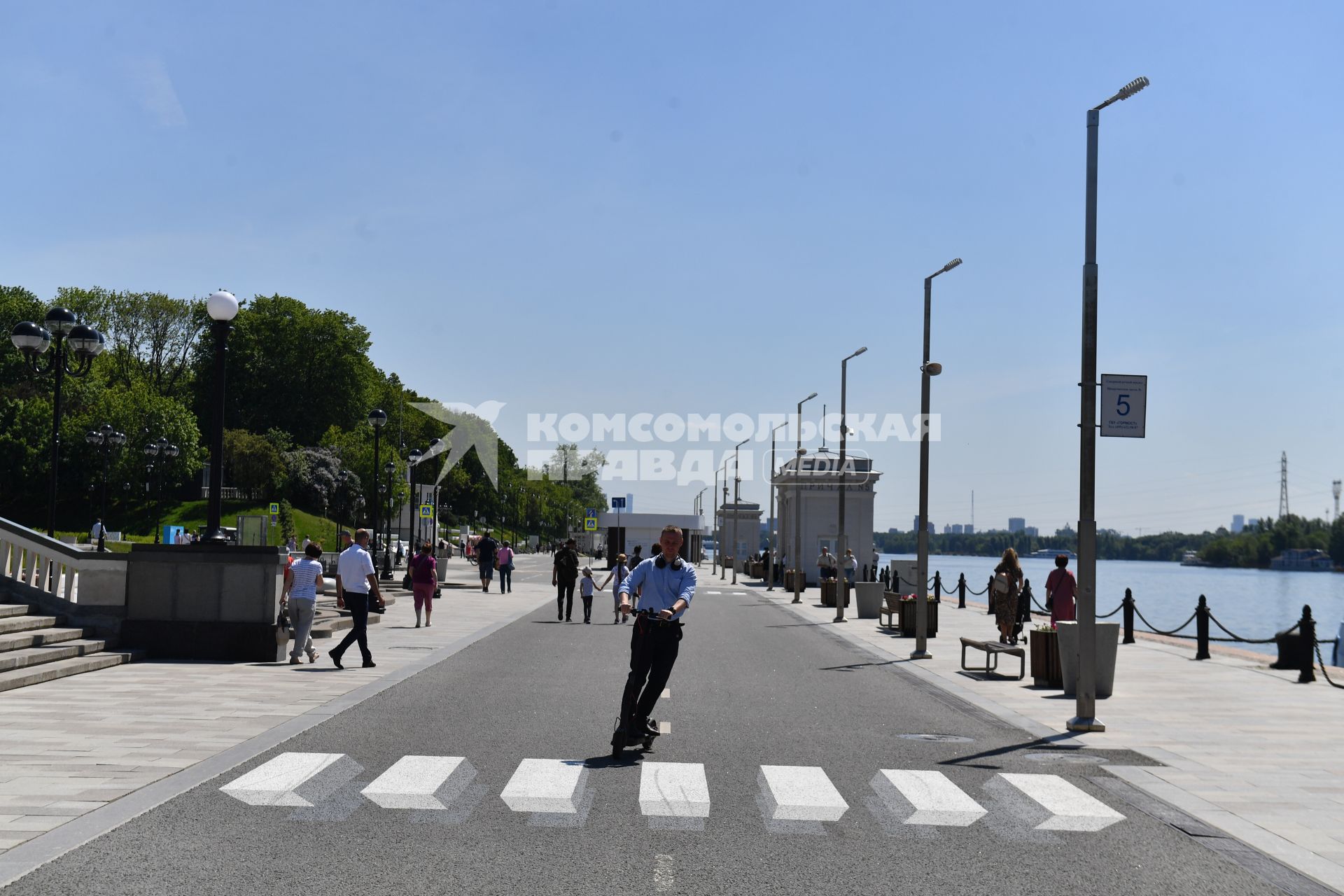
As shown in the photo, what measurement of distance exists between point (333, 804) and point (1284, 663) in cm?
1665

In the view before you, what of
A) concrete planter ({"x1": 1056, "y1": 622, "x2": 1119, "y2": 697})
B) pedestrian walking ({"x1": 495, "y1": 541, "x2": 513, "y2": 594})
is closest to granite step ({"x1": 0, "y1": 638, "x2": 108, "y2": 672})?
concrete planter ({"x1": 1056, "y1": 622, "x2": 1119, "y2": 697})

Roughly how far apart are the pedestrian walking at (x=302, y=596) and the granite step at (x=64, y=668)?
1.99 m

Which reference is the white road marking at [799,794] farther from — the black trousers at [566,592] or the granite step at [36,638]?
the black trousers at [566,592]

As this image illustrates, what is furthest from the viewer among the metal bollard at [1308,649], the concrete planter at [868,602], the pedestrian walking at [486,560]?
the pedestrian walking at [486,560]

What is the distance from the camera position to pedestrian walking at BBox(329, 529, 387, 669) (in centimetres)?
1680

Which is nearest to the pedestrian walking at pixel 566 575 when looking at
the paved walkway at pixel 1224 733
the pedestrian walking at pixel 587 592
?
the pedestrian walking at pixel 587 592

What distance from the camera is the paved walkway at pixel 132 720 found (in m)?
8.05

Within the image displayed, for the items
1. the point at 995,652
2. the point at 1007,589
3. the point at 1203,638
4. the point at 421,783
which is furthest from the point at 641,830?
the point at 1203,638

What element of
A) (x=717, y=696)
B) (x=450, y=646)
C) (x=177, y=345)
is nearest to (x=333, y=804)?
(x=717, y=696)

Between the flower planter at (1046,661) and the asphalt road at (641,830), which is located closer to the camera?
the asphalt road at (641,830)

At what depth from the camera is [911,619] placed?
2625 cm

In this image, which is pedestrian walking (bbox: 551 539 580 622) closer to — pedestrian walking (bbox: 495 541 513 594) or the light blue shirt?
pedestrian walking (bbox: 495 541 513 594)

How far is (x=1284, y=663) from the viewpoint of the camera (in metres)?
19.8

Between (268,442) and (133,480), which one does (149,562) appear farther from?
(268,442)
